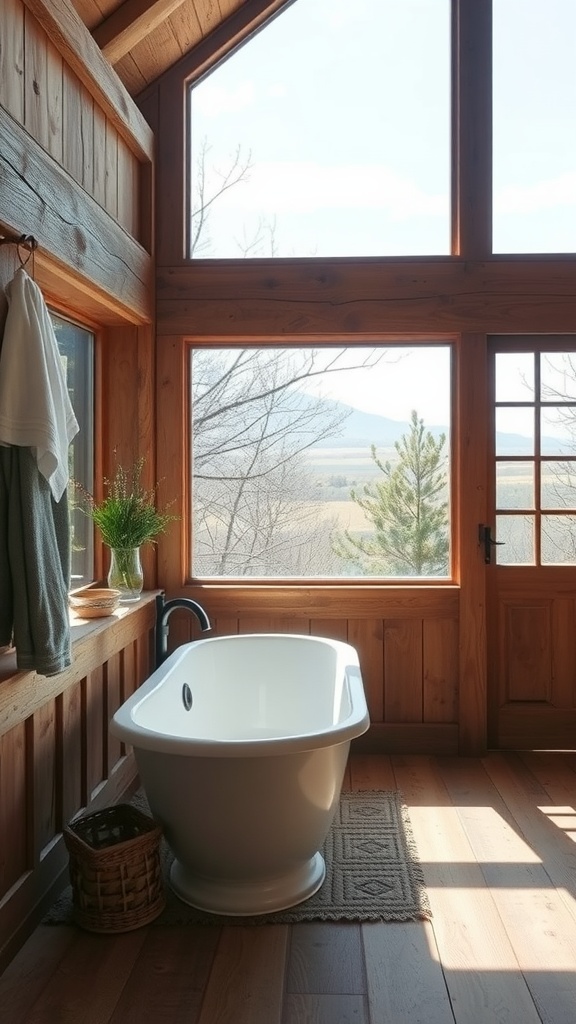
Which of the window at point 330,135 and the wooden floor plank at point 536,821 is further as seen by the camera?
the window at point 330,135

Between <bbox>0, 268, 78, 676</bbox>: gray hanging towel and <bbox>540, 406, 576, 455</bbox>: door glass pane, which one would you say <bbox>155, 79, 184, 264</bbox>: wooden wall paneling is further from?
<bbox>540, 406, 576, 455</bbox>: door glass pane

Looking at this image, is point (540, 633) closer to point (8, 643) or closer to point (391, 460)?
point (391, 460)

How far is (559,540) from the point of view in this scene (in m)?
3.63

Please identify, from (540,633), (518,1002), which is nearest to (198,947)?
(518,1002)

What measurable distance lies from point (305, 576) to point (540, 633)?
107cm

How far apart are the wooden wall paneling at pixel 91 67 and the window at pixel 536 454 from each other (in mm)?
1791

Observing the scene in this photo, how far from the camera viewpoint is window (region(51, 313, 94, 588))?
312 cm

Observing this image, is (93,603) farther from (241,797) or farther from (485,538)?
(485,538)

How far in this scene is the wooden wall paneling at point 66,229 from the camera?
6.68 feet

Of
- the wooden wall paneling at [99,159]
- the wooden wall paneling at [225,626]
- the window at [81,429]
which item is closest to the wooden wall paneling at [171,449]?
the wooden wall paneling at [225,626]

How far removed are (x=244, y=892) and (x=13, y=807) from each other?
662 millimetres

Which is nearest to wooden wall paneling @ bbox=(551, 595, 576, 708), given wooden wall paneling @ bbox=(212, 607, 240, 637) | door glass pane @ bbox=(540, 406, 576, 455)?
door glass pane @ bbox=(540, 406, 576, 455)

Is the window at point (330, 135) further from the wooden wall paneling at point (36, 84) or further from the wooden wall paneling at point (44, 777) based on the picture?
the wooden wall paneling at point (44, 777)

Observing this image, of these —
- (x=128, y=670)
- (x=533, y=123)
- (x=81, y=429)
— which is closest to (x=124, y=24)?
(x=81, y=429)
